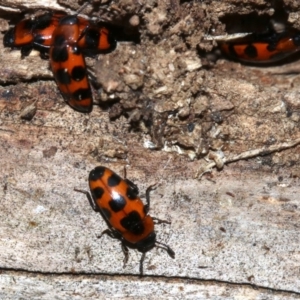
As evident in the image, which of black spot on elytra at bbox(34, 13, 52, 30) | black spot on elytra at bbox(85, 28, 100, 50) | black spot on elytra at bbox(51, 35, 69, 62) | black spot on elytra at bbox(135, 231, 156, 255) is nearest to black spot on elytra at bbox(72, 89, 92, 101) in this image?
black spot on elytra at bbox(51, 35, 69, 62)

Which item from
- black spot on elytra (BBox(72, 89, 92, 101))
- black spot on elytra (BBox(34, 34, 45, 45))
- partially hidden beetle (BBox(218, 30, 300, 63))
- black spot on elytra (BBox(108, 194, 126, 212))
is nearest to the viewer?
black spot on elytra (BBox(72, 89, 92, 101))

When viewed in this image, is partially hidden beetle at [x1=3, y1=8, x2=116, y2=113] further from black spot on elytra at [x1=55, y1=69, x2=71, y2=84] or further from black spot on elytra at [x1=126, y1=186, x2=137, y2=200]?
black spot on elytra at [x1=126, y1=186, x2=137, y2=200]

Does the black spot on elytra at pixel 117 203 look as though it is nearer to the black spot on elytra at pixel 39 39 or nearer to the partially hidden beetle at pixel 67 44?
the partially hidden beetle at pixel 67 44

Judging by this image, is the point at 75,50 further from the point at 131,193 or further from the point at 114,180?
the point at 131,193

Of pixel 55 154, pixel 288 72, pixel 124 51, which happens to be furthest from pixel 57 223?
pixel 288 72

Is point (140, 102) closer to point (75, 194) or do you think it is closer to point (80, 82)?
point (80, 82)

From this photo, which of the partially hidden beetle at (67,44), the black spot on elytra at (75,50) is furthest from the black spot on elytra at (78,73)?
the black spot on elytra at (75,50)
